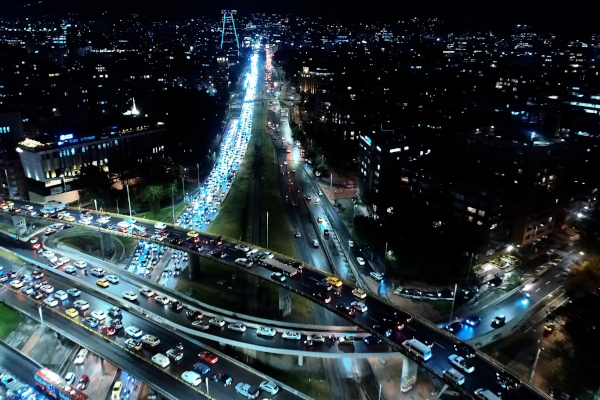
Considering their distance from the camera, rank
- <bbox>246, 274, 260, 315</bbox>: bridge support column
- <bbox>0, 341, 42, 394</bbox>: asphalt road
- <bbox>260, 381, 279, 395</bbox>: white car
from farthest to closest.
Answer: <bbox>246, 274, 260, 315</bbox>: bridge support column, <bbox>0, 341, 42, 394</bbox>: asphalt road, <bbox>260, 381, 279, 395</bbox>: white car

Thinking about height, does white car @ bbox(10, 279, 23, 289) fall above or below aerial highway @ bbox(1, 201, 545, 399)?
below

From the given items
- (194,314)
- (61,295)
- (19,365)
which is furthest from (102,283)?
(194,314)

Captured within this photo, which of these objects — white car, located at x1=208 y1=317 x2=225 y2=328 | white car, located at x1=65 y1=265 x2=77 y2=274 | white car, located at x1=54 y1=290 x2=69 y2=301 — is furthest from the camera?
white car, located at x1=65 y1=265 x2=77 y2=274

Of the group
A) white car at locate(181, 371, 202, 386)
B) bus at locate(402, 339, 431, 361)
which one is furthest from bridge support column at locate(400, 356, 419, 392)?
white car at locate(181, 371, 202, 386)

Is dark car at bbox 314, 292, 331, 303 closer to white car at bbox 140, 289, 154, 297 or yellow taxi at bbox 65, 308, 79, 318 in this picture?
white car at bbox 140, 289, 154, 297

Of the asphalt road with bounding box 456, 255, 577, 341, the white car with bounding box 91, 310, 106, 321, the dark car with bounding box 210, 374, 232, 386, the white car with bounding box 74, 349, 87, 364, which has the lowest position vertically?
the white car with bounding box 74, 349, 87, 364

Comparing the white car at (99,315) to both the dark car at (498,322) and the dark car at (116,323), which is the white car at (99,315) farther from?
the dark car at (498,322)
